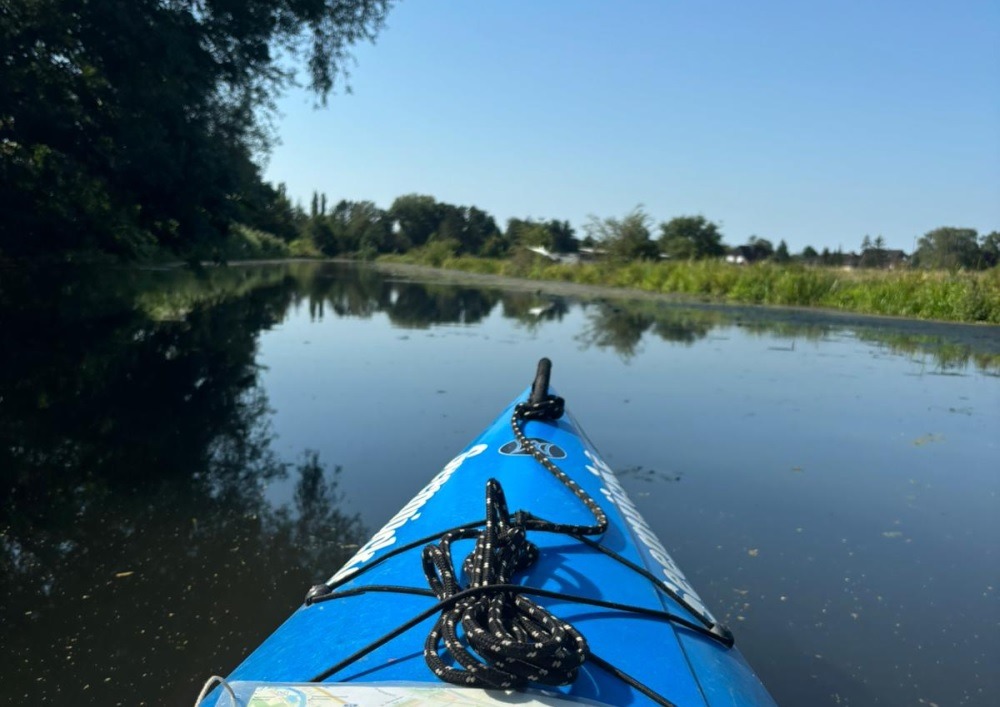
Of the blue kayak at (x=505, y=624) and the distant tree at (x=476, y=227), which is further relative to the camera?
the distant tree at (x=476, y=227)

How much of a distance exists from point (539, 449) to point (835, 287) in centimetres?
2071

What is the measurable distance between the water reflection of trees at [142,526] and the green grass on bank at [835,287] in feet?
55.0

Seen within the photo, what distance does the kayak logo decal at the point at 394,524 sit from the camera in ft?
7.73

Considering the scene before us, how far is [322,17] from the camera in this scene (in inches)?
494

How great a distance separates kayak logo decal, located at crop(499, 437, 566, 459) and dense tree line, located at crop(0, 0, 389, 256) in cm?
875

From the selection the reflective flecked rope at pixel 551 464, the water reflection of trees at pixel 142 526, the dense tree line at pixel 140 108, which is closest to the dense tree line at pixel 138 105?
the dense tree line at pixel 140 108

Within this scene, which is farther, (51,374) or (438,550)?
(51,374)

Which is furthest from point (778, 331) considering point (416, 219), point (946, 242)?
point (416, 219)

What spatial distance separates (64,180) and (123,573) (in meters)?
10.3

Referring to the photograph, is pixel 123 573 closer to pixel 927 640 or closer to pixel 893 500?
pixel 927 640

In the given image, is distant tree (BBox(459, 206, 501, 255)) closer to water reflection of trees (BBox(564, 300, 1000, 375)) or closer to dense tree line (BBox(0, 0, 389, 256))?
water reflection of trees (BBox(564, 300, 1000, 375))

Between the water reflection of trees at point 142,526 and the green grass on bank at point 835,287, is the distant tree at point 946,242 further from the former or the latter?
the water reflection of trees at point 142,526

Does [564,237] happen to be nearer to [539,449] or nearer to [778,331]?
[778,331]

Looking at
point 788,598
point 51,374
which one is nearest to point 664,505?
point 788,598
